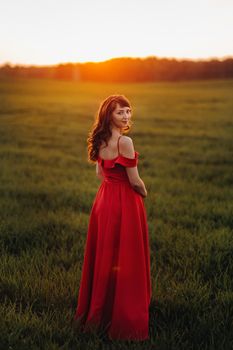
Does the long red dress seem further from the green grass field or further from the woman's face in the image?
the woman's face

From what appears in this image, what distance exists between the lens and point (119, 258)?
3.59 metres

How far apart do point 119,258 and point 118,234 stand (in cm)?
19

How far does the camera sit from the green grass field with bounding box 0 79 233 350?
375cm

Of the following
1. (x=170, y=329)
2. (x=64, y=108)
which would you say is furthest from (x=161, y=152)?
(x=64, y=108)

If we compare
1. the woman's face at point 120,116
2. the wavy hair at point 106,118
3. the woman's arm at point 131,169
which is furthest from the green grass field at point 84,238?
the woman's face at point 120,116

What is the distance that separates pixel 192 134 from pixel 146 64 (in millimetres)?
42769

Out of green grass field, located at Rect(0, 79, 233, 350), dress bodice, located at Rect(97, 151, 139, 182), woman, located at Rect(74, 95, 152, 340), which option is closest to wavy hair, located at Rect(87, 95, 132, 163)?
woman, located at Rect(74, 95, 152, 340)

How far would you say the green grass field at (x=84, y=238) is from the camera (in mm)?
3754

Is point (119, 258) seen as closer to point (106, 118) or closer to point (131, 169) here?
point (131, 169)

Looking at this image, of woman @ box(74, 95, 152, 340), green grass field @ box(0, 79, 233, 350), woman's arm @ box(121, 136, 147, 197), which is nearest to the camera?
woman's arm @ box(121, 136, 147, 197)

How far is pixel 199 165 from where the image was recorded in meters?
10.8

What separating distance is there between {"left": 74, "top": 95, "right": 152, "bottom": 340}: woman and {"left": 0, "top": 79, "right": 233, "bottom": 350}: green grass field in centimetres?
21

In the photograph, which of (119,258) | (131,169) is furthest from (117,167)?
(119,258)

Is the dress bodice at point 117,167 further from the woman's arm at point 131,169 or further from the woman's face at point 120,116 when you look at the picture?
the woman's face at point 120,116
